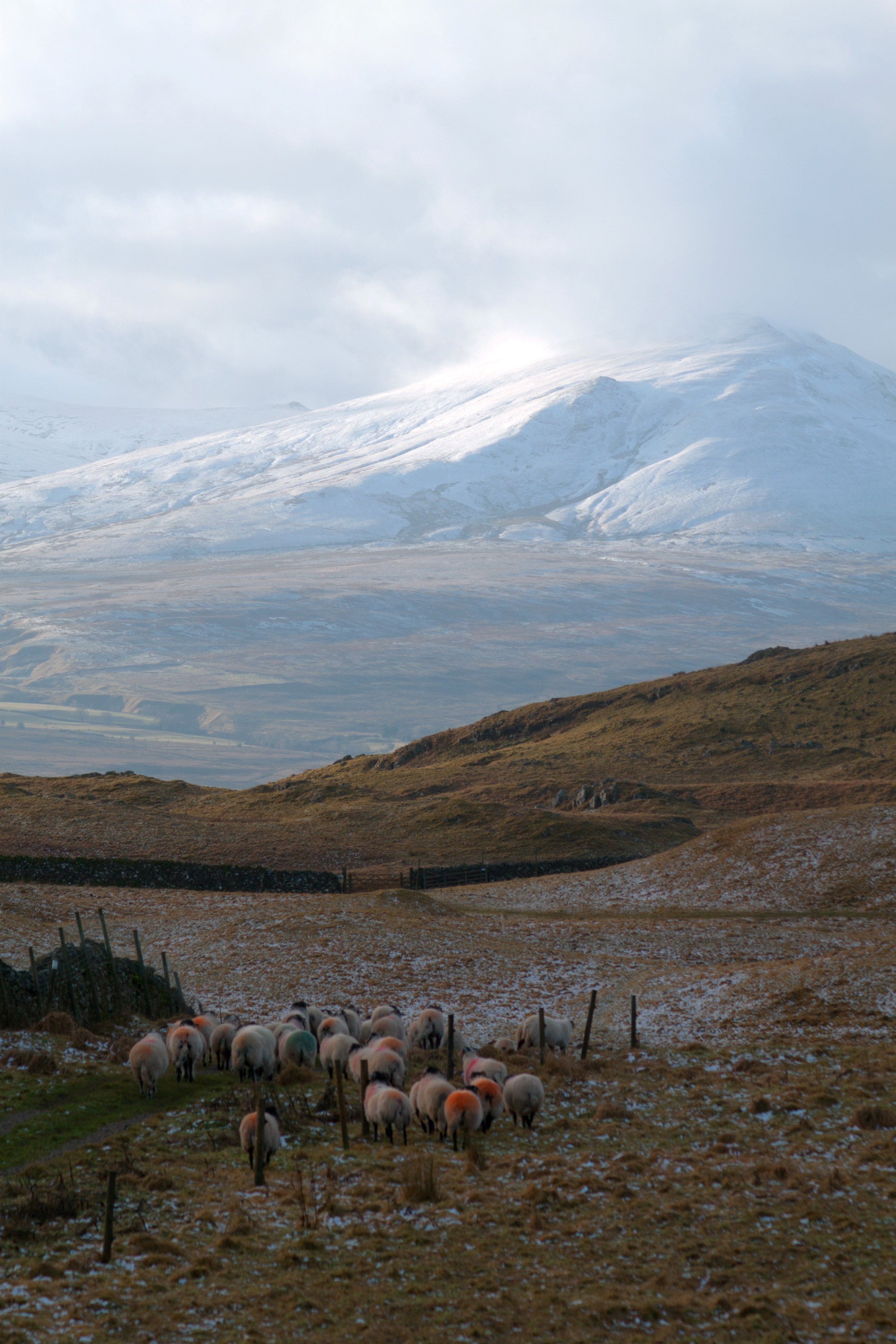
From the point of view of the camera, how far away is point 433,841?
165ft

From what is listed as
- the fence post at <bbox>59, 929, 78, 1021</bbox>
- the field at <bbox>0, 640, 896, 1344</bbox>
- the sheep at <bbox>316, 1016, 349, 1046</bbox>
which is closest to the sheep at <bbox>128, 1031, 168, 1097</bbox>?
the field at <bbox>0, 640, 896, 1344</bbox>

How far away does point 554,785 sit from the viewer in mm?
64375

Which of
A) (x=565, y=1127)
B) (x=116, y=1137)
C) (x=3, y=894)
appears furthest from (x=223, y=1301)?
(x=3, y=894)

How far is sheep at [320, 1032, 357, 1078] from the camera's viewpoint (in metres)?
16.8

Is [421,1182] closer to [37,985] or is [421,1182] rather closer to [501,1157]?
[501,1157]

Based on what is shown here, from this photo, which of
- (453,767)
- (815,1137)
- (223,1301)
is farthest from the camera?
(453,767)

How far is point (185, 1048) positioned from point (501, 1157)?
623 cm

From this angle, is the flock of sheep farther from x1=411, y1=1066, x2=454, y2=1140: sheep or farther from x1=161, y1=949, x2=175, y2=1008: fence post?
x1=161, y1=949, x2=175, y2=1008: fence post

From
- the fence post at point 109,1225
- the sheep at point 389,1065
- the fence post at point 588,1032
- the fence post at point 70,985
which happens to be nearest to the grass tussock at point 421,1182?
the sheep at point 389,1065

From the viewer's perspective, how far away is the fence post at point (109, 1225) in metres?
10.3

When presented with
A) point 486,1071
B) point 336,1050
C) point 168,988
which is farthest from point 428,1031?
point 168,988

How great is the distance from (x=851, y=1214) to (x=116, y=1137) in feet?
32.8

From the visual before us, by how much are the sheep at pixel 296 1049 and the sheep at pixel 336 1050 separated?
22.5 inches

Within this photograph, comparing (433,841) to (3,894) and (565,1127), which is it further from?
(565,1127)
